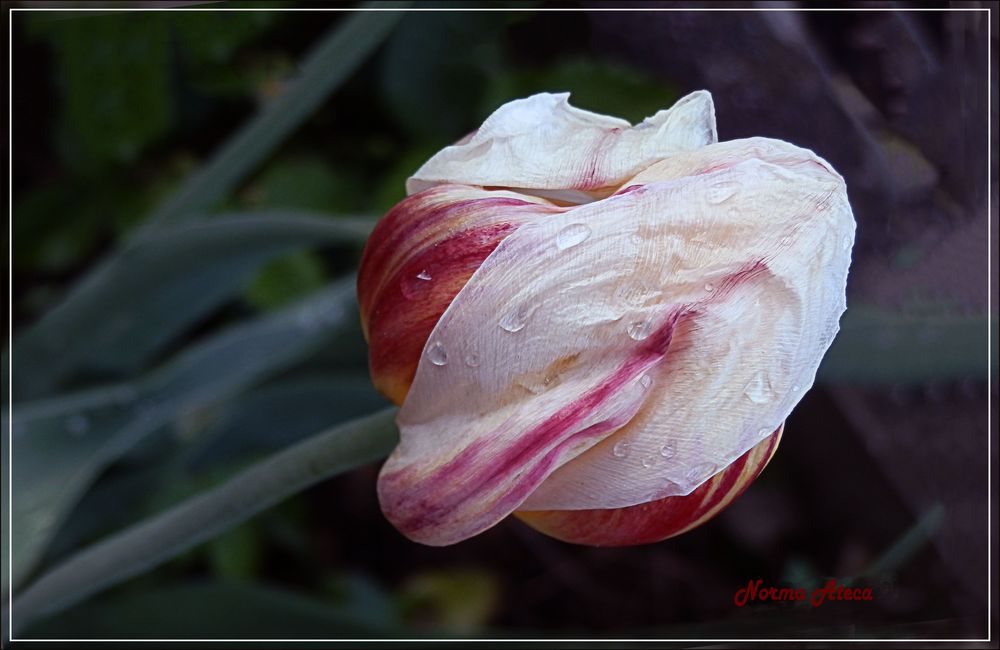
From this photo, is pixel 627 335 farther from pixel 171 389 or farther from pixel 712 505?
pixel 171 389

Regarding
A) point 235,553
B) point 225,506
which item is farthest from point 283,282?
point 225,506

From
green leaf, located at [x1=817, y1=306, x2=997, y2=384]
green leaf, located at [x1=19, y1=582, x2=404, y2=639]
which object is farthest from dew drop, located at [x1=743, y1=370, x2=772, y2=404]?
green leaf, located at [x1=19, y1=582, x2=404, y2=639]

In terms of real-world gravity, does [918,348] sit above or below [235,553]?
above

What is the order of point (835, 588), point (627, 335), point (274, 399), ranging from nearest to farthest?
1. point (627, 335)
2. point (835, 588)
3. point (274, 399)

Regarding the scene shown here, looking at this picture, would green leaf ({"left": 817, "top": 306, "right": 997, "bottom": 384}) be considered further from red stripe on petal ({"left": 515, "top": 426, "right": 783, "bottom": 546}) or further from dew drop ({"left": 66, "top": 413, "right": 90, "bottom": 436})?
dew drop ({"left": 66, "top": 413, "right": 90, "bottom": 436})

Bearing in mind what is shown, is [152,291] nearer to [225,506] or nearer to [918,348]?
[225,506]

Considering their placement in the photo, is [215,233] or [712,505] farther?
[215,233]

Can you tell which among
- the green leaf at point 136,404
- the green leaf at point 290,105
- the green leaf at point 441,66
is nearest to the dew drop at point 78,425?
the green leaf at point 136,404

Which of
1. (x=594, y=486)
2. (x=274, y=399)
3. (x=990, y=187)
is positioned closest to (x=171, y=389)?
(x=274, y=399)
